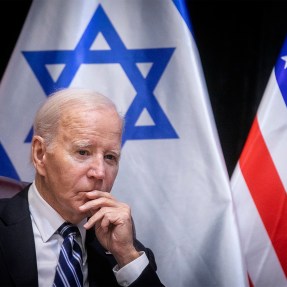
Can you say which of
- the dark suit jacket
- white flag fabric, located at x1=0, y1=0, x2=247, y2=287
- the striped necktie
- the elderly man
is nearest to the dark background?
white flag fabric, located at x1=0, y1=0, x2=247, y2=287

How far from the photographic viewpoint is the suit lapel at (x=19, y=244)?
170 cm

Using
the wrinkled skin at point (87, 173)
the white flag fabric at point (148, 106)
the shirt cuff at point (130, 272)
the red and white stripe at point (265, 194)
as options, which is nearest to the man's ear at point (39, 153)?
the wrinkled skin at point (87, 173)

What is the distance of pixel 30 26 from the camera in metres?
2.43

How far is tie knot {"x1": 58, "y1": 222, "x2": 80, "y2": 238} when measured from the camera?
182 centimetres

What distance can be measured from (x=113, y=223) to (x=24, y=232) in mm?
285

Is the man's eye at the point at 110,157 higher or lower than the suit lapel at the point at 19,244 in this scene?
higher

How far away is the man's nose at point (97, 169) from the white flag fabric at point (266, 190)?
74 centimetres

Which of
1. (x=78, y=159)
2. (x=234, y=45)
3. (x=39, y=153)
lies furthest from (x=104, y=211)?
(x=234, y=45)

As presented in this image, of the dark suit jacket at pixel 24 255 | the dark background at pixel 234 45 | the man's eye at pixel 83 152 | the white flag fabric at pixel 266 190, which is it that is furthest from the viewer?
the dark background at pixel 234 45

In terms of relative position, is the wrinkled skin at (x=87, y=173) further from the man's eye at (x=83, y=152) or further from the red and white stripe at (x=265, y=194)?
the red and white stripe at (x=265, y=194)

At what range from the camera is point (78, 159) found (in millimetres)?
1792

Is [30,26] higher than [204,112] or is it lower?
higher

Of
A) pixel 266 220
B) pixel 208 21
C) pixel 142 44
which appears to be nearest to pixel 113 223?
pixel 266 220

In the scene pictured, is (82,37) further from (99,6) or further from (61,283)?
(61,283)
